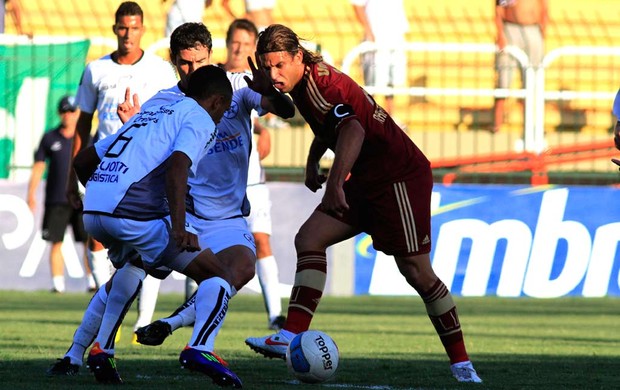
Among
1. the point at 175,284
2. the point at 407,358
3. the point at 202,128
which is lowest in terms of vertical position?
the point at 175,284

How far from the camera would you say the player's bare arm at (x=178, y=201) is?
254 inches

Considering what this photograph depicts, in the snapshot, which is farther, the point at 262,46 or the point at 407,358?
the point at 407,358

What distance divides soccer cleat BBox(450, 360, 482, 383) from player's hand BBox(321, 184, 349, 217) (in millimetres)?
1123

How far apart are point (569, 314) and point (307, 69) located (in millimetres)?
6917

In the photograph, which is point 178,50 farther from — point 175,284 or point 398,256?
point 175,284

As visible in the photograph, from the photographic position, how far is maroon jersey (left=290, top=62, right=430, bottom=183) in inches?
281

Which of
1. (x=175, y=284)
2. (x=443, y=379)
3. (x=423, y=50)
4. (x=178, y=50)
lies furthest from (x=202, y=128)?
(x=423, y=50)

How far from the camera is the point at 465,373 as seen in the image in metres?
7.27

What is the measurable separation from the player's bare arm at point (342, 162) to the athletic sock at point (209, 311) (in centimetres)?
67

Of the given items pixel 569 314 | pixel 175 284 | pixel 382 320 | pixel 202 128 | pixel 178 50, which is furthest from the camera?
pixel 175 284

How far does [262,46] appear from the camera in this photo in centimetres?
716

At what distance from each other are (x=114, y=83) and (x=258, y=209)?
5.78ft

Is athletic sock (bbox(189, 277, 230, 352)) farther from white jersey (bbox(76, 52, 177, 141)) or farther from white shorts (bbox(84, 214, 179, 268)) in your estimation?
white jersey (bbox(76, 52, 177, 141))

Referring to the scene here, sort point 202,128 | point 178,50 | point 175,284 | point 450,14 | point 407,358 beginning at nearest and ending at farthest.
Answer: point 202,128 → point 178,50 → point 407,358 → point 175,284 → point 450,14
